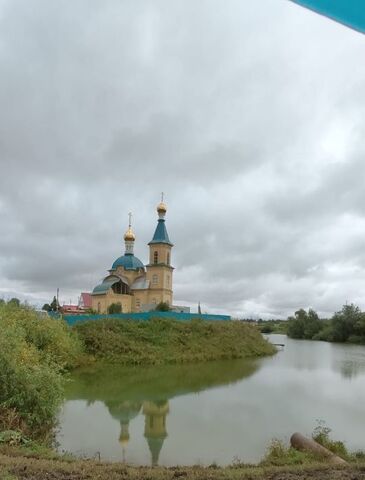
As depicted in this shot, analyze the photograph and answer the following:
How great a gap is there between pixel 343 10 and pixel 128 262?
50.8 metres

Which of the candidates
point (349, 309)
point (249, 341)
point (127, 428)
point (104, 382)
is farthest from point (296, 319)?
point (127, 428)

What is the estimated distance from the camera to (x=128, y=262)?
171 feet

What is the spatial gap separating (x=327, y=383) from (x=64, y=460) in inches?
606

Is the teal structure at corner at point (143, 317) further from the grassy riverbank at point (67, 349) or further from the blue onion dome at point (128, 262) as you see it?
the blue onion dome at point (128, 262)

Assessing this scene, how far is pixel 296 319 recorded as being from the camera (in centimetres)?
8406

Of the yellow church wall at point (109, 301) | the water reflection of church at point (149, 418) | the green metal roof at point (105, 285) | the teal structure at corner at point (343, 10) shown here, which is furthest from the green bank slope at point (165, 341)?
the teal structure at corner at point (343, 10)

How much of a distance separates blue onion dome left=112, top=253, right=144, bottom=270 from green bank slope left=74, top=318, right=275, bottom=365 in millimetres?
17033

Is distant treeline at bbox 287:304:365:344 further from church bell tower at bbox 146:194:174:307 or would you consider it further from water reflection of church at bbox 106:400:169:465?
water reflection of church at bbox 106:400:169:465

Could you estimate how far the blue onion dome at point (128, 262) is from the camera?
51969 mm

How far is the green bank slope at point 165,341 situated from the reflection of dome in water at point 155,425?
11.8 m

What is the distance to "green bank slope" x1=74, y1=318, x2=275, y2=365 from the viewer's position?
26.1 meters

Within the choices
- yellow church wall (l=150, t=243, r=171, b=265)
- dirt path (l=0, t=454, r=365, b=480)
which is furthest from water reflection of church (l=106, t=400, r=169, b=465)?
yellow church wall (l=150, t=243, r=171, b=265)

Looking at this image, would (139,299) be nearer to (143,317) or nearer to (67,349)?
(143,317)

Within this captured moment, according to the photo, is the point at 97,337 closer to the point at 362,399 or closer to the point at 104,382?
the point at 104,382
